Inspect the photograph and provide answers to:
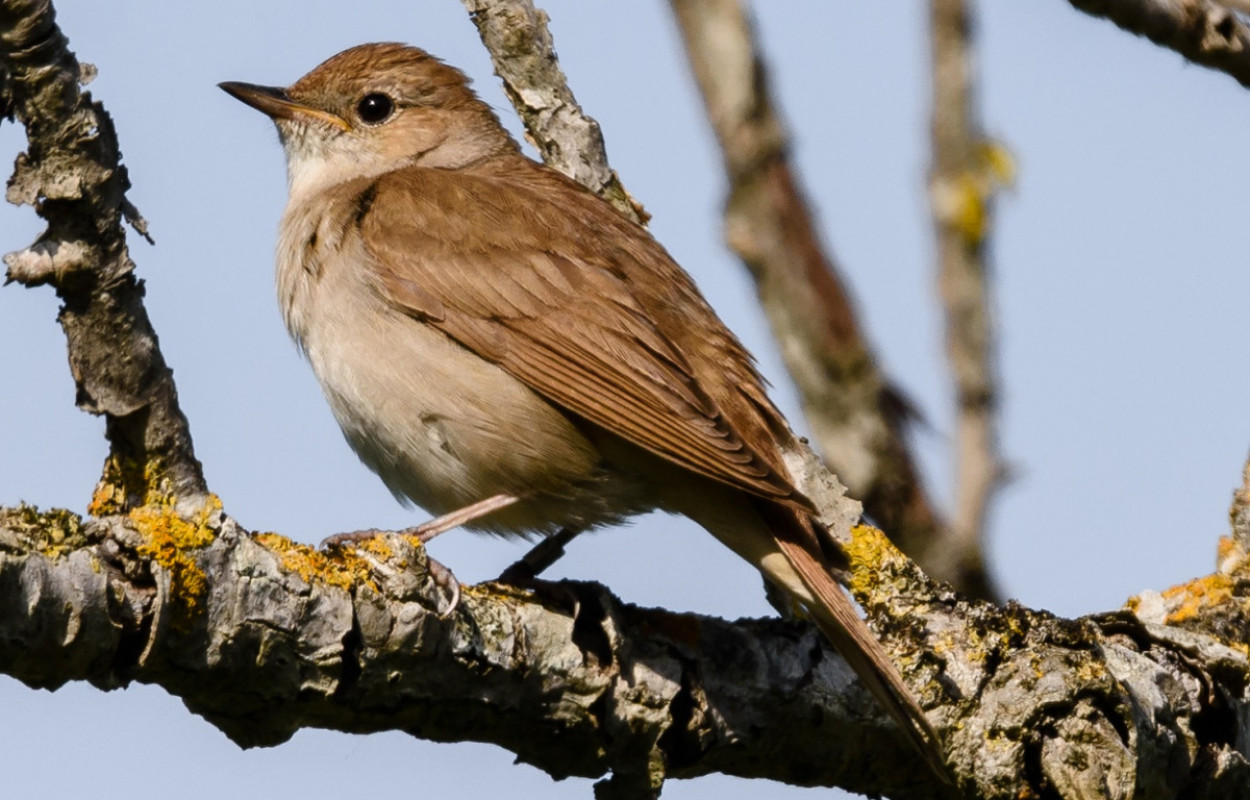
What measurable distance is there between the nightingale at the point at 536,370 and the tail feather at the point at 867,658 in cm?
1

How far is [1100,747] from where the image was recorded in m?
4.08

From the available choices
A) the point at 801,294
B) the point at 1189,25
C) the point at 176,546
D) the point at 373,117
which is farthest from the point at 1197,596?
the point at 373,117

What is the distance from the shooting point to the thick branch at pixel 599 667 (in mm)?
3084

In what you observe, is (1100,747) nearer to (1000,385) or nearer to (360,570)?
(1000,385)

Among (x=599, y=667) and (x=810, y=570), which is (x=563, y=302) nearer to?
(x=810, y=570)

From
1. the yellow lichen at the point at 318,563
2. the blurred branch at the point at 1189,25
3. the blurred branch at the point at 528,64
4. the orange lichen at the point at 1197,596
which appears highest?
the blurred branch at the point at 528,64

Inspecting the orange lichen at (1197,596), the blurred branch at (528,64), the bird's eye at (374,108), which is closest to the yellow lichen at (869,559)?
the orange lichen at (1197,596)

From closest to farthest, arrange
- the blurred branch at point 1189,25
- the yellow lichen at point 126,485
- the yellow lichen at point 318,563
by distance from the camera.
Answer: the yellow lichen at point 126,485 → the yellow lichen at point 318,563 → the blurred branch at point 1189,25

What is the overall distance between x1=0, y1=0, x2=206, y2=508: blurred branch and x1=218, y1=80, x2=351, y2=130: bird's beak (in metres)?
3.40

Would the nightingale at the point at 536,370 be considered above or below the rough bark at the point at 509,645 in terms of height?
above

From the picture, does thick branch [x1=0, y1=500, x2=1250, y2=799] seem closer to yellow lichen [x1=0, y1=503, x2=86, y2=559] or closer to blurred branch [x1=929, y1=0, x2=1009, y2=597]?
yellow lichen [x1=0, y1=503, x2=86, y2=559]

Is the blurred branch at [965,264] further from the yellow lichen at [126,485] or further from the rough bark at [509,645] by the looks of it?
the yellow lichen at [126,485]

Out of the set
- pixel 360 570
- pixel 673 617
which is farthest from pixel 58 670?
pixel 673 617

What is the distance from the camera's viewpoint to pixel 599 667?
3.90 m
